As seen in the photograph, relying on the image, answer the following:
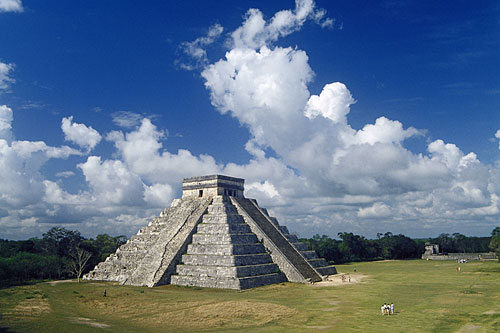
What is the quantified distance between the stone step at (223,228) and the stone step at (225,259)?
A: 3713 millimetres

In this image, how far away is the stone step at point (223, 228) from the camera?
43469 mm

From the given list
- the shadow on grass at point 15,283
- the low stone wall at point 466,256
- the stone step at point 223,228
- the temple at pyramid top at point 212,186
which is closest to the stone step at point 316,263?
the stone step at point 223,228

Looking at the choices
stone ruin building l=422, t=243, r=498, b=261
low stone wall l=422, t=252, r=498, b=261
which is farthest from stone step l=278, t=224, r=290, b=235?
low stone wall l=422, t=252, r=498, b=261

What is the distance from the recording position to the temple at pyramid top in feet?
172

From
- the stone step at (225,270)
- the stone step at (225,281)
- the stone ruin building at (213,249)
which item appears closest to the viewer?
the stone step at (225,281)

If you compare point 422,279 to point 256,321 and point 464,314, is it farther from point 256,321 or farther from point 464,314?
point 256,321

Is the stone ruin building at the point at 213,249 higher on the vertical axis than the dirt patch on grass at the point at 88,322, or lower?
higher

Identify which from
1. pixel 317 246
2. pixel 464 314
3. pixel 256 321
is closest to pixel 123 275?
pixel 256 321

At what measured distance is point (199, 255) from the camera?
41.3 meters

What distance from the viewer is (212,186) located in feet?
172

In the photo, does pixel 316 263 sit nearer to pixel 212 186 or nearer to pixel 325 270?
pixel 325 270

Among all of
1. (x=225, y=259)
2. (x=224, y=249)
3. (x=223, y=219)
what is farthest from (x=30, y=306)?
(x=223, y=219)

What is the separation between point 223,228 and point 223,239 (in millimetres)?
2064

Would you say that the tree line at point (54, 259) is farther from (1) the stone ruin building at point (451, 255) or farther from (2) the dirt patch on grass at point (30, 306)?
(1) the stone ruin building at point (451, 255)
